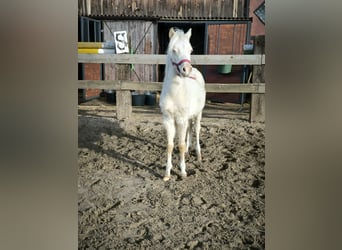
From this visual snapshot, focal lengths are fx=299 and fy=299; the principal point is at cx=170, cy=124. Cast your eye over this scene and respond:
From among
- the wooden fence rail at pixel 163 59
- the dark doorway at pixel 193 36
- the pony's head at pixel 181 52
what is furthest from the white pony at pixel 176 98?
the dark doorway at pixel 193 36

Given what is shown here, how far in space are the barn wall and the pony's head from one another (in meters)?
0.84

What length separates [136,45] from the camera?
273cm

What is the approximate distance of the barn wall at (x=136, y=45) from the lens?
2059mm

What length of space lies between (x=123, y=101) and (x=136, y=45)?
3.01ft

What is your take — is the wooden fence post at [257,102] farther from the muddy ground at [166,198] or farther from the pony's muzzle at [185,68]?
the pony's muzzle at [185,68]

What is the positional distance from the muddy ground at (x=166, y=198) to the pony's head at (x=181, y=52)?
1.31ft

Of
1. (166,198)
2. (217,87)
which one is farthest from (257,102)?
(166,198)

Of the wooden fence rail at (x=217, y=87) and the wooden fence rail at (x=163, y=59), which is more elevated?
the wooden fence rail at (x=163, y=59)

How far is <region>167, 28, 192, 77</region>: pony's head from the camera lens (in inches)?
46.1
